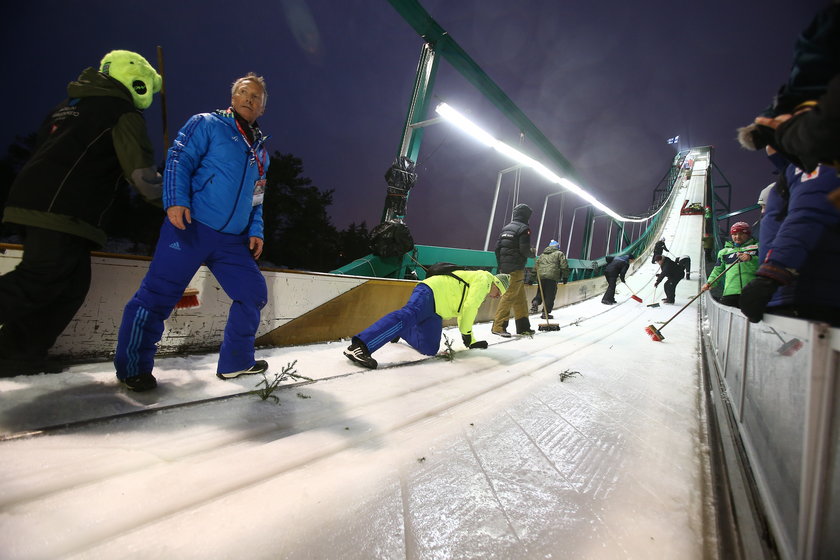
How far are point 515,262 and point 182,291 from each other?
410 centimetres

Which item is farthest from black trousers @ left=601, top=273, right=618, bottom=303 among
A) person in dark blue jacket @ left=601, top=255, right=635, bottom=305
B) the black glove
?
the black glove

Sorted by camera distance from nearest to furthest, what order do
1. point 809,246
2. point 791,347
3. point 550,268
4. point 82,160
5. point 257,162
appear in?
point 791,347 < point 809,246 < point 82,160 < point 257,162 < point 550,268

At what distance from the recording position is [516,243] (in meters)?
4.83

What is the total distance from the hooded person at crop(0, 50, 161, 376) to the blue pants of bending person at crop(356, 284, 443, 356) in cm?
160

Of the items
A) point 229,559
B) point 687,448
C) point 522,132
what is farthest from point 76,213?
point 522,132

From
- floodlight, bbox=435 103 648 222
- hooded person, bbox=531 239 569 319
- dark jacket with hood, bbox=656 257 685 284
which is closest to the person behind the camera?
floodlight, bbox=435 103 648 222

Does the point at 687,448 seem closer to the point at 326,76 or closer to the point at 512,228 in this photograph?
the point at 512,228

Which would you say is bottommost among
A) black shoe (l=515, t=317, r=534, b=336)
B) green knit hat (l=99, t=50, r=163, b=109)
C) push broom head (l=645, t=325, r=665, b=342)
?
black shoe (l=515, t=317, r=534, b=336)

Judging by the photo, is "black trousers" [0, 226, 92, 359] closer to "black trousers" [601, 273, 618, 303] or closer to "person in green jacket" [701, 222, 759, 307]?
"person in green jacket" [701, 222, 759, 307]

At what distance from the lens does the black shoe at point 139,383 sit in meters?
1.70

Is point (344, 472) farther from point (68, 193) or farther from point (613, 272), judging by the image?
point (613, 272)

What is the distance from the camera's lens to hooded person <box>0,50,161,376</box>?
1.53m

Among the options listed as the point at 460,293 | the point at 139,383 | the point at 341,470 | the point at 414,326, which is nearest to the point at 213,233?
the point at 139,383

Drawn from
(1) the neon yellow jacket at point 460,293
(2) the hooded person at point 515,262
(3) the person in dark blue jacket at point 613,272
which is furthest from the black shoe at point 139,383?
(3) the person in dark blue jacket at point 613,272
